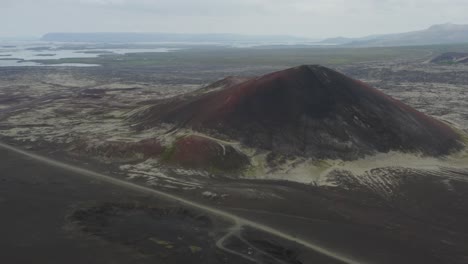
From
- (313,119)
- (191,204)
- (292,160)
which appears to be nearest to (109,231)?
(191,204)

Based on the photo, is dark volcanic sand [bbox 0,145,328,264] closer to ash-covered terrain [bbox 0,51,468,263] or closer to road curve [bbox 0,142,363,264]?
ash-covered terrain [bbox 0,51,468,263]

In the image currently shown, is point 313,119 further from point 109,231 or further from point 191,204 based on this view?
point 109,231

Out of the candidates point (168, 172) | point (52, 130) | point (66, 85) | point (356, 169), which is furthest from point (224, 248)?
point (66, 85)

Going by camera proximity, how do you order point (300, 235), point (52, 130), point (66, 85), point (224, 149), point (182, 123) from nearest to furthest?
point (300, 235) < point (224, 149) < point (182, 123) < point (52, 130) < point (66, 85)

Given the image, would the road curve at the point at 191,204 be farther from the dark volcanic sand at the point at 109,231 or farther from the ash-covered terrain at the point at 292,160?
the dark volcanic sand at the point at 109,231

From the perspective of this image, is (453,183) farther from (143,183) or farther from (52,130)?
(52,130)

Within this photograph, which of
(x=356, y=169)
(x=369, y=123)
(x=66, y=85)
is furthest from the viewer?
(x=66, y=85)

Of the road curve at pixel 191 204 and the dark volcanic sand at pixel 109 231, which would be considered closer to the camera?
the dark volcanic sand at pixel 109 231

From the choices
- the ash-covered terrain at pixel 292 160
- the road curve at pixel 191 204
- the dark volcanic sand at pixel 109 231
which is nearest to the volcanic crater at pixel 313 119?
the ash-covered terrain at pixel 292 160
